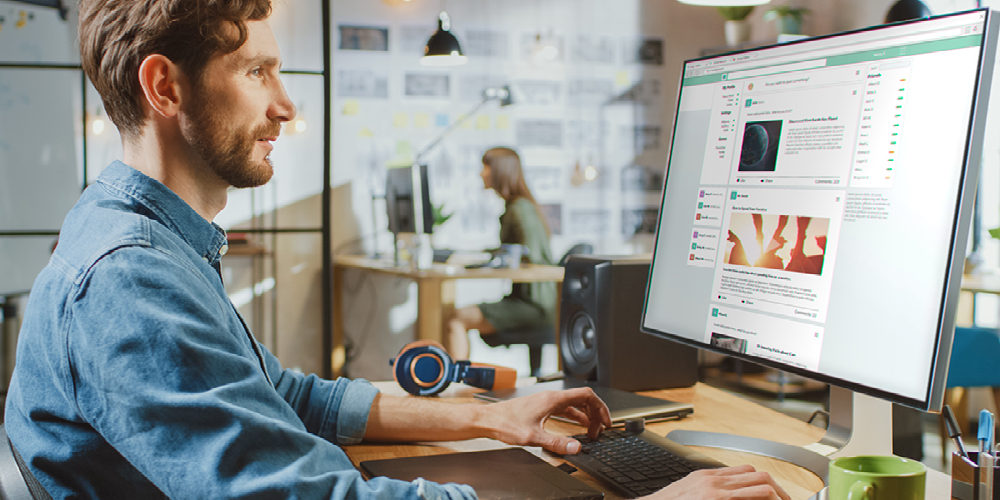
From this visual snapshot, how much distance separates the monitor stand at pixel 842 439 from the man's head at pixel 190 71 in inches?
29.6

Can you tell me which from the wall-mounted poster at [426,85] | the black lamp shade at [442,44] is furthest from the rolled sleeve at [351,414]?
the wall-mounted poster at [426,85]

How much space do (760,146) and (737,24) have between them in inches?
165

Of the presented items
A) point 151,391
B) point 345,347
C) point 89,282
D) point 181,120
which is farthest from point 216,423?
point 345,347

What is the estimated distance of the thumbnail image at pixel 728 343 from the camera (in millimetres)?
981

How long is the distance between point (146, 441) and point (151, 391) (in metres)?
0.05

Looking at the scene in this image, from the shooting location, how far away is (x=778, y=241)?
3.07 ft

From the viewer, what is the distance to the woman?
3734 millimetres

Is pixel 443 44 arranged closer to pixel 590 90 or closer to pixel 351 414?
pixel 590 90

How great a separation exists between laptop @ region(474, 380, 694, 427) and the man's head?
0.60 meters

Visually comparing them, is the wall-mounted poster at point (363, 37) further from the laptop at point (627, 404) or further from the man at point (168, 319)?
the man at point (168, 319)

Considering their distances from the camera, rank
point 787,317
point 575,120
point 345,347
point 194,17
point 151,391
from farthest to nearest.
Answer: point 575,120 < point 345,347 < point 787,317 < point 194,17 < point 151,391

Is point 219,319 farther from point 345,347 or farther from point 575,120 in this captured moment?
point 575,120

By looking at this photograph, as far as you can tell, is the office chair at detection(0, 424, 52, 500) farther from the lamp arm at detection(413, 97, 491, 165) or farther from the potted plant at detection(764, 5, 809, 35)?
the potted plant at detection(764, 5, 809, 35)

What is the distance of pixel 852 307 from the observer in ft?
2.77
